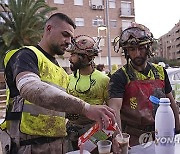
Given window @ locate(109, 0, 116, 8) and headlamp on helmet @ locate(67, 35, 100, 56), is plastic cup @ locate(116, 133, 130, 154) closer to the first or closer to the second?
headlamp on helmet @ locate(67, 35, 100, 56)

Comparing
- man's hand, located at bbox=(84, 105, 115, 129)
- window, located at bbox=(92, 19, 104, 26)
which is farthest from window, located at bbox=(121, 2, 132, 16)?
man's hand, located at bbox=(84, 105, 115, 129)

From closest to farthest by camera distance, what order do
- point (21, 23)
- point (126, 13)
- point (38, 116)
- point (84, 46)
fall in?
point (38, 116) < point (84, 46) < point (21, 23) < point (126, 13)

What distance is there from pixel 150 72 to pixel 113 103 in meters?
0.46

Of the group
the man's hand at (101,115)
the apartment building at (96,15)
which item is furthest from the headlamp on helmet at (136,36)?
the apartment building at (96,15)

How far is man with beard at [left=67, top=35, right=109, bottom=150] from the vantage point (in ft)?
9.95

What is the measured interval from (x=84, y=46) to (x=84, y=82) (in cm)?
39

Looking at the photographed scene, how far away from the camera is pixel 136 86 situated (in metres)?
2.46

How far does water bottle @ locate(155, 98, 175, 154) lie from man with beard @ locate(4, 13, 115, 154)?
61 cm

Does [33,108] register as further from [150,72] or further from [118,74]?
[150,72]

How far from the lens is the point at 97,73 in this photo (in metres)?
3.24

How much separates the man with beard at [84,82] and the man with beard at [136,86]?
1.88 ft

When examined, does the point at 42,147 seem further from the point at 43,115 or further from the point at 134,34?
the point at 134,34

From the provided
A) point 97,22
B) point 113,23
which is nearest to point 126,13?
point 113,23

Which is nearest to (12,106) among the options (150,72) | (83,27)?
(150,72)
